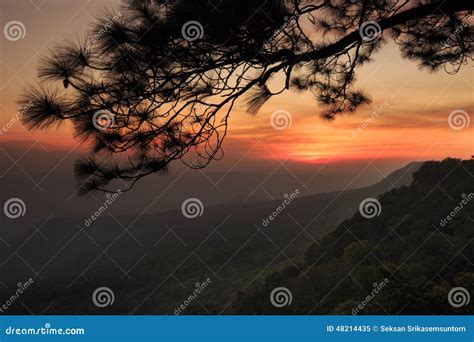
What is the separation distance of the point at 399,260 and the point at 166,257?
2043 centimetres

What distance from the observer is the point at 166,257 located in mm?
37688

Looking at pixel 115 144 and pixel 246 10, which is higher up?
pixel 246 10

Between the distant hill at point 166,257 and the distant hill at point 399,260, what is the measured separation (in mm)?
3403

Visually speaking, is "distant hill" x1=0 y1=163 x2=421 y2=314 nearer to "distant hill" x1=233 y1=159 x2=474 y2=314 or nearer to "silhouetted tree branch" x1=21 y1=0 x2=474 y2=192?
"distant hill" x1=233 y1=159 x2=474 y2=314

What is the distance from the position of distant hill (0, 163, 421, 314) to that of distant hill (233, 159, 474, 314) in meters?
3.40

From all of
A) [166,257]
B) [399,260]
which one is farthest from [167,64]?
[166,257]

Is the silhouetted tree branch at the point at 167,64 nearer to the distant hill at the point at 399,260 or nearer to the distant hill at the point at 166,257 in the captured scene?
the distant hill at the point at 399,260

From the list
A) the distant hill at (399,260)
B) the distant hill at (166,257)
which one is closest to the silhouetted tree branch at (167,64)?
the distant hill at (399,260)

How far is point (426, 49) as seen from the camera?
217 inches

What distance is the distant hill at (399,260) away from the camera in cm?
930

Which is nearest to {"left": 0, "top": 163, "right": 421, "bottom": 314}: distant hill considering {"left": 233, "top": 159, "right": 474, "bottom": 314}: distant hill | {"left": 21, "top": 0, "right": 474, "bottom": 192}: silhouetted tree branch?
{"left": 233, "top": 159, "right": 474, "bottom": 314}: distant hill
